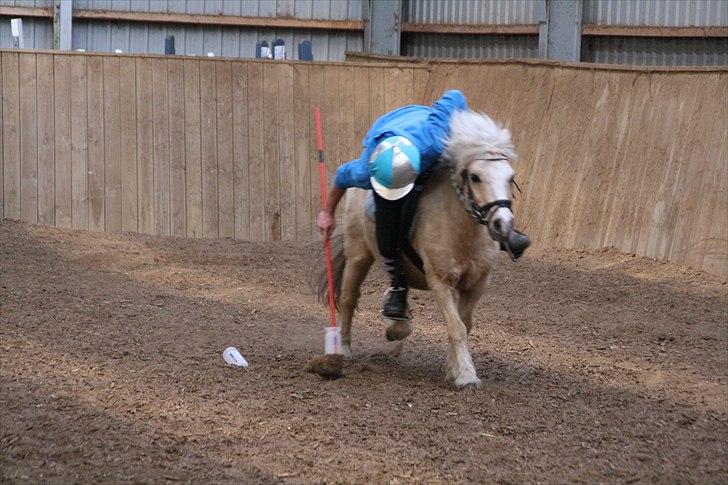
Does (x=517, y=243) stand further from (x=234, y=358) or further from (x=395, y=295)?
(x=234, y=358)

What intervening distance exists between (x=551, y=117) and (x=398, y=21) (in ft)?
12.6

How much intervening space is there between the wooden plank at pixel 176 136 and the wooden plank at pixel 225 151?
36cm

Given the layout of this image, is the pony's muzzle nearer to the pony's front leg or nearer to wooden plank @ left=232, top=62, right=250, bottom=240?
the pony's front leg

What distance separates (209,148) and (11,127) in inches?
76.0

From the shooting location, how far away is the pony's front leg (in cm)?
557

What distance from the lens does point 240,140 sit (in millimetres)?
10805

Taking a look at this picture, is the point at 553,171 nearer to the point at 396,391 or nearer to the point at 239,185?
the point at 239,185

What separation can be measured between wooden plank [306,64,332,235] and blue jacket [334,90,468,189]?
16.1 ft

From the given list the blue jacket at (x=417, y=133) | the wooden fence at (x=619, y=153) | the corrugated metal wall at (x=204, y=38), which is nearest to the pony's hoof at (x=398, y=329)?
the blue jacket at (x=417, y=133)

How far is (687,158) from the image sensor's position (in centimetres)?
879

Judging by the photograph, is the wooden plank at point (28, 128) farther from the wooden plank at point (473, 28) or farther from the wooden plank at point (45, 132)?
the wooden plank at point (473, 28)

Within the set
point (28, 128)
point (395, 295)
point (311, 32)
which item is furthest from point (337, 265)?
point (311, 32)

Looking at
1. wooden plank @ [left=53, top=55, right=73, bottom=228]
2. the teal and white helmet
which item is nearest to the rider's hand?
the teal and white helmet

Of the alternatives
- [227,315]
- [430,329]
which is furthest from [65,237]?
[430,329]
